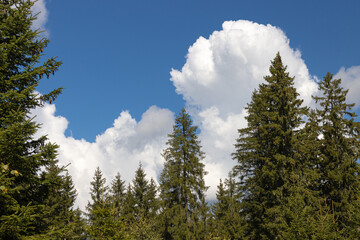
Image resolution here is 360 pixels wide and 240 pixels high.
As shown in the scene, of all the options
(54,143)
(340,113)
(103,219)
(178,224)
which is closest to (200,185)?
(178,224)

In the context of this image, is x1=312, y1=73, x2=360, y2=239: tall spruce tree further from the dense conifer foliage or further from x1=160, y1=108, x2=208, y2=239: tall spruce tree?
x1=160, y1=108, x2=208, y2=239: tall spruce tree

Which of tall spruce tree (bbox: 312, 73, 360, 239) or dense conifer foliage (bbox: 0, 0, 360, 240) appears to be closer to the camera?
dense conifer foliage (bbox: 0, 0, 360, 240)

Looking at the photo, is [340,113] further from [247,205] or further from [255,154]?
A: [247,205]

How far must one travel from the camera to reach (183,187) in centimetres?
2683

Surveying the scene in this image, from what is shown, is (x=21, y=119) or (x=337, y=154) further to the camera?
(x=337, y=154)

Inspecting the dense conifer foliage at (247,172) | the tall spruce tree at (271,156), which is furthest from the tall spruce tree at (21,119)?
the tall spruce tree at (271,156)

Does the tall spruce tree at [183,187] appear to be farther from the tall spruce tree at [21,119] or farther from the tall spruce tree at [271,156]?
the tall spruce tree at [21,119]

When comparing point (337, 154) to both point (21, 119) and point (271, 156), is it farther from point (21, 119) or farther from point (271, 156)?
point (21, 119)

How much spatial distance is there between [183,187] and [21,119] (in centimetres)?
1970

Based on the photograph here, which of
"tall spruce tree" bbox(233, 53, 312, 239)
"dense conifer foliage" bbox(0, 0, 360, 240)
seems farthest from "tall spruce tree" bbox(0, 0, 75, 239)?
"tall spruce tree" bbox(233, 53, 312, 239)

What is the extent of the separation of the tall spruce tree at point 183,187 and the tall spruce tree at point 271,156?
4622mm

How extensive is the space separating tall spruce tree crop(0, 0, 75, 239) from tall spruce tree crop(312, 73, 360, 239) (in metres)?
20.6

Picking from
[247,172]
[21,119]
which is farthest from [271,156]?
[21,119]

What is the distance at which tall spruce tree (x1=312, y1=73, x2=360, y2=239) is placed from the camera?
2322cm
